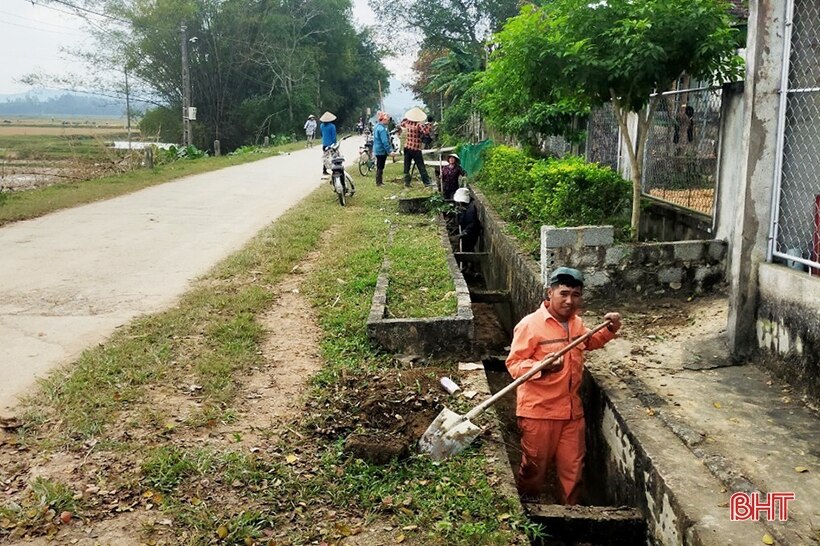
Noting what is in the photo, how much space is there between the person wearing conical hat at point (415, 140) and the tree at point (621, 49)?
792 centimetres

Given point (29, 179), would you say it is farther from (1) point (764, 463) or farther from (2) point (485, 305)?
(1) point (764, 463)

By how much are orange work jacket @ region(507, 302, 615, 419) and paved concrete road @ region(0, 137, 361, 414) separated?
3.49m

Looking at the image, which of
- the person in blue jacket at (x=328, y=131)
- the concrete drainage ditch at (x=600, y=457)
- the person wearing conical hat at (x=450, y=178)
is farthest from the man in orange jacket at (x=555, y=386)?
the person in blue jacket at (x=328, y=131)

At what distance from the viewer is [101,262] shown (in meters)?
8.32

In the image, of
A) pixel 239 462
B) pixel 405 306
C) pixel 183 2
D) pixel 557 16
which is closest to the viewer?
pixel 239 462

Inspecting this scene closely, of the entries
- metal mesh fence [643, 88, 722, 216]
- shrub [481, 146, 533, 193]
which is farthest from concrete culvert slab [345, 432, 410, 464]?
shrub [481, 146, 533, 193]

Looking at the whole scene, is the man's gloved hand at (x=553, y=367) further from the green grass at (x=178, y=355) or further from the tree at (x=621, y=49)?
the tree at (x=621, y=49)

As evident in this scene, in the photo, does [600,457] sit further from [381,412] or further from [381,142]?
[381,142]

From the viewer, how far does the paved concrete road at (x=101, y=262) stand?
5.67 m

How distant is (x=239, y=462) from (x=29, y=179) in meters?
17.2

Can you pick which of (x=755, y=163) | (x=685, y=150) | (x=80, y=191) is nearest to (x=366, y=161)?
(x=80, y=191)

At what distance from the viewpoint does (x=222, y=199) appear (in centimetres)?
1445

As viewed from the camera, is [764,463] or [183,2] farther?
[183,2]

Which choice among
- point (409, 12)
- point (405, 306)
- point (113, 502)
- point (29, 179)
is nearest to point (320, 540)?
point (113, 502)
